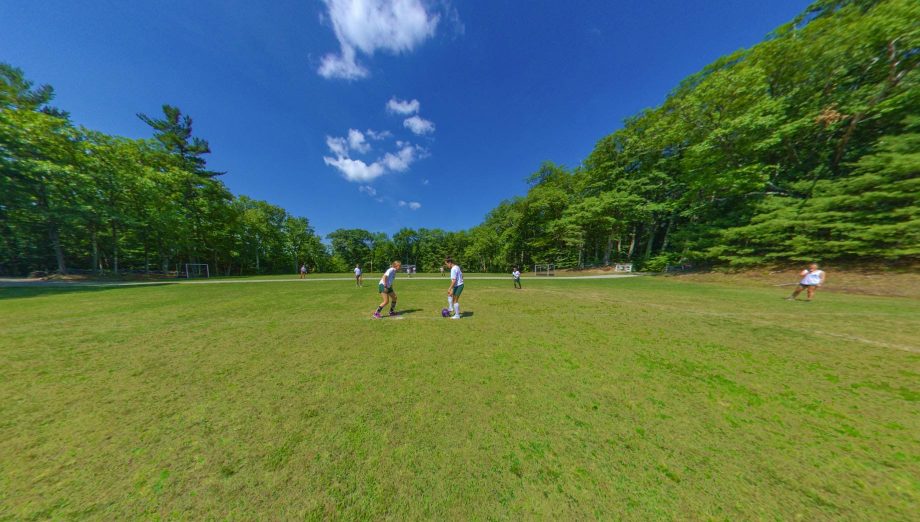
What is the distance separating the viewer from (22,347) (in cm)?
482

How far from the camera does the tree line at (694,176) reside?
551 inches

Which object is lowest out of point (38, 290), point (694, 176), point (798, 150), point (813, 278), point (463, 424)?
point (463, 424)

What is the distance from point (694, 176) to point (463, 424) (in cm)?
2756

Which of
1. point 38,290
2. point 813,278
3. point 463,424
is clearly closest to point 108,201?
point 38,290

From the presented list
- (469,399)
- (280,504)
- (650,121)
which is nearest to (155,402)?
(280,504)

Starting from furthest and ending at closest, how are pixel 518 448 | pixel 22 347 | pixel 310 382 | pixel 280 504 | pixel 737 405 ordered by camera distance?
pixel 22 347, pixel 310 382, pixel 737 405, pixel 518 448, pixel 280 504

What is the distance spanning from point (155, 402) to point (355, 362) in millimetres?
2359

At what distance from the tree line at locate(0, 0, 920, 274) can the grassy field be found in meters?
14.9

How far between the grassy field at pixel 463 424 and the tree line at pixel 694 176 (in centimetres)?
1489

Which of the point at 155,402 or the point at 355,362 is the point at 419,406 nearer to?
the point at 355,362

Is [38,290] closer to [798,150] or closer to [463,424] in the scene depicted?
[463,424]

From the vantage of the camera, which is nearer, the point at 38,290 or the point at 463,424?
the point at 463,424

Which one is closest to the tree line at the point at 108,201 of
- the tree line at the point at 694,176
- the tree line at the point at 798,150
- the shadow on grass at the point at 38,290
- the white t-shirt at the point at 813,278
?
the tree line at the point at 694,176

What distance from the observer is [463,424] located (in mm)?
2803
